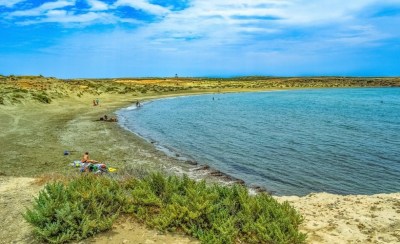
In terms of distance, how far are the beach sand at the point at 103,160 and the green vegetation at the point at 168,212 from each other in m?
0.37

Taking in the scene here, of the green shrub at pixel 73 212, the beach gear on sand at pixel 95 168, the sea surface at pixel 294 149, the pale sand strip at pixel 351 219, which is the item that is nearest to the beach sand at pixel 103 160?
the pale sand strip at pixel 351 219

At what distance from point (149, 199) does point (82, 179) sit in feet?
6.95

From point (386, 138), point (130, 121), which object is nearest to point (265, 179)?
point (386, 138)

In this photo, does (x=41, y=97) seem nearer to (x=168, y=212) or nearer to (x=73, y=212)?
(x=73, y=212)

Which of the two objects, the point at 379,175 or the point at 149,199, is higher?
the point at 149,199

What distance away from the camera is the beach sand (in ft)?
29.1

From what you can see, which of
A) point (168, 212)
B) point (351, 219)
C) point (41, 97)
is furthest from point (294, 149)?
point (41, 97)

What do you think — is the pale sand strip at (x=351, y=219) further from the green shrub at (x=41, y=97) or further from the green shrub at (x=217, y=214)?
the green shrub at (x=41, y=97)

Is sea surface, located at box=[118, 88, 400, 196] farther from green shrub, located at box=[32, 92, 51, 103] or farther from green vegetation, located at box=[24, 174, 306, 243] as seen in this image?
green shrub, located at box=[32, 92, 51, 103]

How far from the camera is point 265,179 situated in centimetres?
1931

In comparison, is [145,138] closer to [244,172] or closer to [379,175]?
[244,172]

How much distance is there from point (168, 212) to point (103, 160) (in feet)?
45.2

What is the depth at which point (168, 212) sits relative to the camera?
8828 millimetres

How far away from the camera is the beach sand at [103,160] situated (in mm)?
8859
